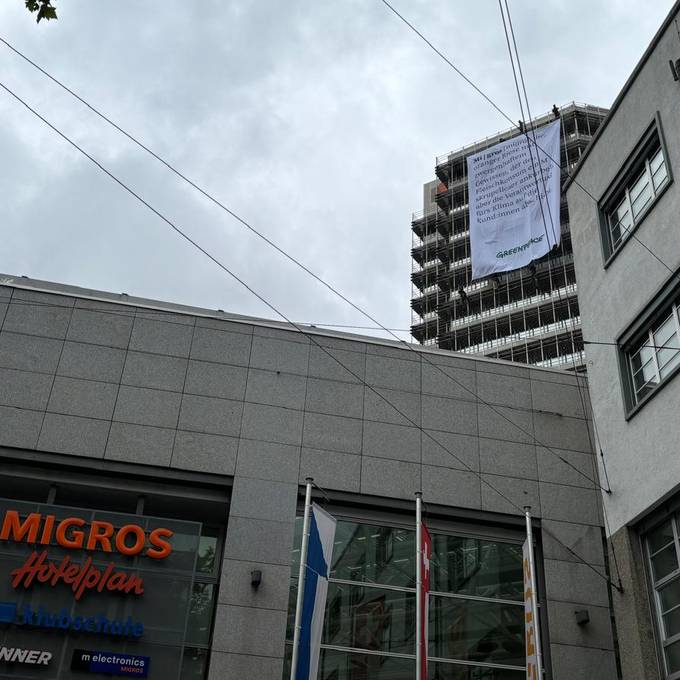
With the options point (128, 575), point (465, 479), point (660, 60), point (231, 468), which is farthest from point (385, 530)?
point (660, 60)

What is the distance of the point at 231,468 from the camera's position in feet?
59.5

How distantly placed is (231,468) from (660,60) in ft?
38.9

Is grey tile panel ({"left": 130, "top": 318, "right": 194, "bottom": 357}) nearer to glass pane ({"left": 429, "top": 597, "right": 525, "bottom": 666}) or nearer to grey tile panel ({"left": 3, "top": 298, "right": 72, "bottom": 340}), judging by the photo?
grey tile panel ({"left": 3, "top": 298, "right": 72, "bottom": 340})

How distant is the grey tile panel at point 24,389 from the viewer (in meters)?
18.0

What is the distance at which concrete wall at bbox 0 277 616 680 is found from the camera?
1766 cm

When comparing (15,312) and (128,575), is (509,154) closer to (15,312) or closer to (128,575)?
(15,312)

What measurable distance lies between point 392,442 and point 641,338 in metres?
5.57

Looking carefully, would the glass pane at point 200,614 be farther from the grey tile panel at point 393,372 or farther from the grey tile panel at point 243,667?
the grey tile panel at point 393,372

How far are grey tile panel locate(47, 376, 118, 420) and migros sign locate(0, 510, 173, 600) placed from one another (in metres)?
2.24

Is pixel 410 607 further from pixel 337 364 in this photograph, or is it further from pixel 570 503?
pixel 337 364

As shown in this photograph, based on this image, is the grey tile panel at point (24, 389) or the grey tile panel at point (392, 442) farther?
the grey tile panel at point (392, 442)

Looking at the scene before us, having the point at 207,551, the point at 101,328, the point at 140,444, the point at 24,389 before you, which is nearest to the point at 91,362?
the point at 101,328

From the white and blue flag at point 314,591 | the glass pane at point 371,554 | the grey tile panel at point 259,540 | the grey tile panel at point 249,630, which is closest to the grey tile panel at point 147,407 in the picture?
the grey tile panel at point 259,540

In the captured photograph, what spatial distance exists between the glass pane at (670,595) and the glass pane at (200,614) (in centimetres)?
830
